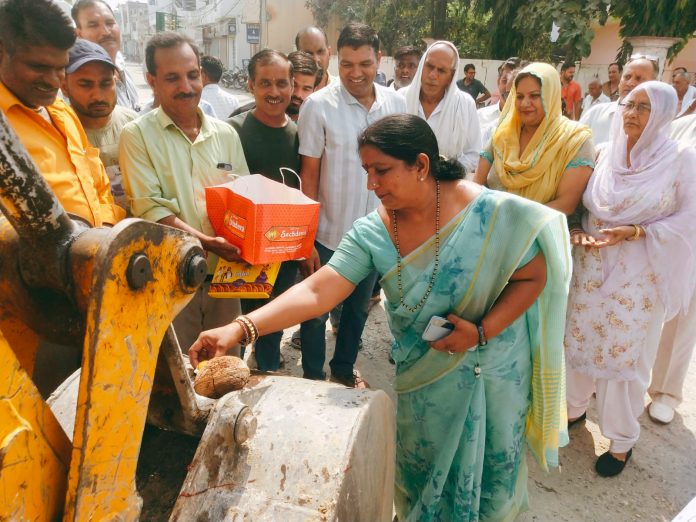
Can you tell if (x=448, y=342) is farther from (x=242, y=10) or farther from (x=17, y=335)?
(x=242, y=10)

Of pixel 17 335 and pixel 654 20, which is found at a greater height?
pixel 654 20

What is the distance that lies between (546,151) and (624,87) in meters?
1.69

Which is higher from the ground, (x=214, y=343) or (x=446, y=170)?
(x=446, y=170)

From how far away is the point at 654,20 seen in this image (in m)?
11.2

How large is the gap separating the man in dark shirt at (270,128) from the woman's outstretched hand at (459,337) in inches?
58.0

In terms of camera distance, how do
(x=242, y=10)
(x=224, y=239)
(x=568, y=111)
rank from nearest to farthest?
1. (x=224, y=239)
2. (x=568, y=111)
3. (x=242, y=10)

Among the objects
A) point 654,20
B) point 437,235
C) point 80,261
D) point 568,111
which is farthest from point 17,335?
point 654,20

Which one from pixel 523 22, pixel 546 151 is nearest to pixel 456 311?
pixel 546 151

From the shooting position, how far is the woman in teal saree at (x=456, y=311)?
184cm

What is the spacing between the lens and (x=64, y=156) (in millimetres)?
2029

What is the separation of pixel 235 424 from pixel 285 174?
7.02ft

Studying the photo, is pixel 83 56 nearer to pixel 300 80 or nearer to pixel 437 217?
pixel 300 80

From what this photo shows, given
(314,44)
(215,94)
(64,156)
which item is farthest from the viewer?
(215,94)

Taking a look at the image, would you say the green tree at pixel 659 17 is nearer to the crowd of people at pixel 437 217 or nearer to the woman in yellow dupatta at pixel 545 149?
the crowd of people at pixel 437 217
